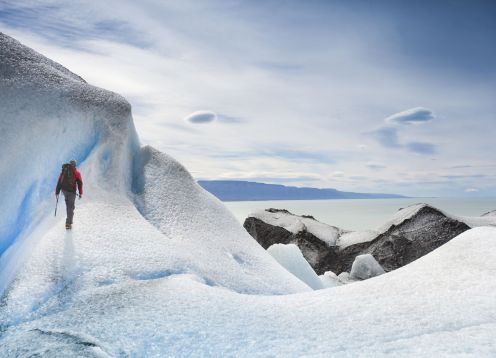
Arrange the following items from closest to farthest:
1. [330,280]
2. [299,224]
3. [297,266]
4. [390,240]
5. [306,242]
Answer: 1. [297,266]
2. [330,280]
3. [390,240]
4. [306,242]
5. [299,224]

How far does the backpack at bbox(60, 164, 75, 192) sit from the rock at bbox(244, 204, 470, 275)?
A: 49.1 feet

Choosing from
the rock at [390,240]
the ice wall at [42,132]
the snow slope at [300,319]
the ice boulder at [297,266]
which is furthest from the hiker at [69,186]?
the rock at [390,240]

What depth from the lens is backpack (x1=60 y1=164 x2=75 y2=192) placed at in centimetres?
577

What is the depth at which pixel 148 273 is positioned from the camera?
4914 millimetres

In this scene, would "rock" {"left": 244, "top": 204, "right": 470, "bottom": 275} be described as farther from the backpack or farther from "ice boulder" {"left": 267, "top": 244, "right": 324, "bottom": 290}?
the backpack

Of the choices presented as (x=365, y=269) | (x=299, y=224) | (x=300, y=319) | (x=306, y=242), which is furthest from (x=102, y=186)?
(x=299, y=224)

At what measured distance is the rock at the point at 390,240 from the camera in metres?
17.5

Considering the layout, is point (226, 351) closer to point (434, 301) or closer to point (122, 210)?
point (434, 301)

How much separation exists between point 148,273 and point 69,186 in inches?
78.9

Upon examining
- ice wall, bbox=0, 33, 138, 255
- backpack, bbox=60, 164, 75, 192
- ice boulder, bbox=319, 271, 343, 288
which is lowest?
ice boulder, bbox=319, 271, 343, 288

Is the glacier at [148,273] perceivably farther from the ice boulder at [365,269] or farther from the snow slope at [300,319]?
the ice boulder at [365,269]

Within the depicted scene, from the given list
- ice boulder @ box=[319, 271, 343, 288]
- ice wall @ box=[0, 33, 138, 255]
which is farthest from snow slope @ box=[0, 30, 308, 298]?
ice boulder @ box=[319, 271, 343, 288]

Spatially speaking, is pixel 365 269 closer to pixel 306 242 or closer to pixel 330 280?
pixel 330 280

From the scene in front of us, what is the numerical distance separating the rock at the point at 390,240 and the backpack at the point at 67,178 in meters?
15.0
